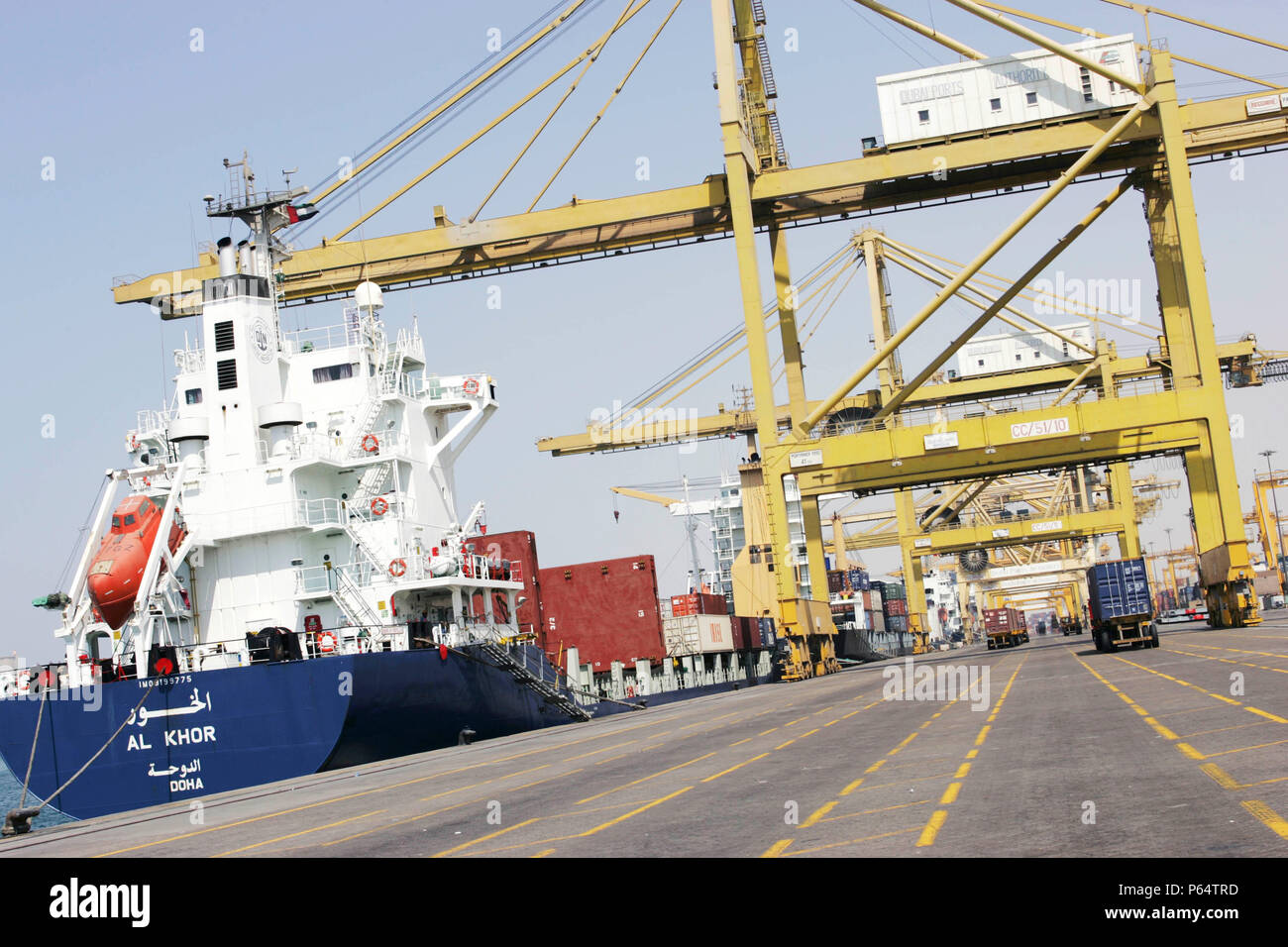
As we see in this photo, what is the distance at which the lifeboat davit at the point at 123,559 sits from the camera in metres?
25.3

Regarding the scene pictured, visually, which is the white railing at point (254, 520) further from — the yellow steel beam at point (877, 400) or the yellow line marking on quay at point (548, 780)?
the yellow steel beam at point (877, 400)

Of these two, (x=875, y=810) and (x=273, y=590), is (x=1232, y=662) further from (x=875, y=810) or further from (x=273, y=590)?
(x=273, y=590)

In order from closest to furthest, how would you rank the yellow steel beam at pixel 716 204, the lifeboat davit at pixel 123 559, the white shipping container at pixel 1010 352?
the lifeboat davit at pixel 123 559, the yellow steel beam at pixel 716 204, the white shipping container at pixel 1010 352

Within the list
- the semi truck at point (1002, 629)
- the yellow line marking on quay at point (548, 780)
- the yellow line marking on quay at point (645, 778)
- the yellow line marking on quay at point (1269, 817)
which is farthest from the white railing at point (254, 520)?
the semi truck at point (1002, 629)

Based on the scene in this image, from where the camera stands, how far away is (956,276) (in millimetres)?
43312

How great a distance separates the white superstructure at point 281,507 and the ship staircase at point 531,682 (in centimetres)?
81

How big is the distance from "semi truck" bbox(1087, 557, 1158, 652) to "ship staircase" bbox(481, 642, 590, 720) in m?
17.4

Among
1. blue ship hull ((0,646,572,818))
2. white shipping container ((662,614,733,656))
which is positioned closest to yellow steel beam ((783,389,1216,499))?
white shipping container ((662,614,733,656))

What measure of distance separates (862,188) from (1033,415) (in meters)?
10.1

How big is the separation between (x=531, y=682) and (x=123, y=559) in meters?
11.8

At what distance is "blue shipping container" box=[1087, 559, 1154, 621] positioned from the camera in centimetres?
3856

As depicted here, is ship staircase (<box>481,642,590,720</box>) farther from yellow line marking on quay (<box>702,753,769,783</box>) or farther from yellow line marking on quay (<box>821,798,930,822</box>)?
yellow line marking on quay (<box>821,798,930,822</box>)

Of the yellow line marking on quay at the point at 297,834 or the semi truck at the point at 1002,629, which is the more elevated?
the yellow line marking on quay at the point at 297,834
